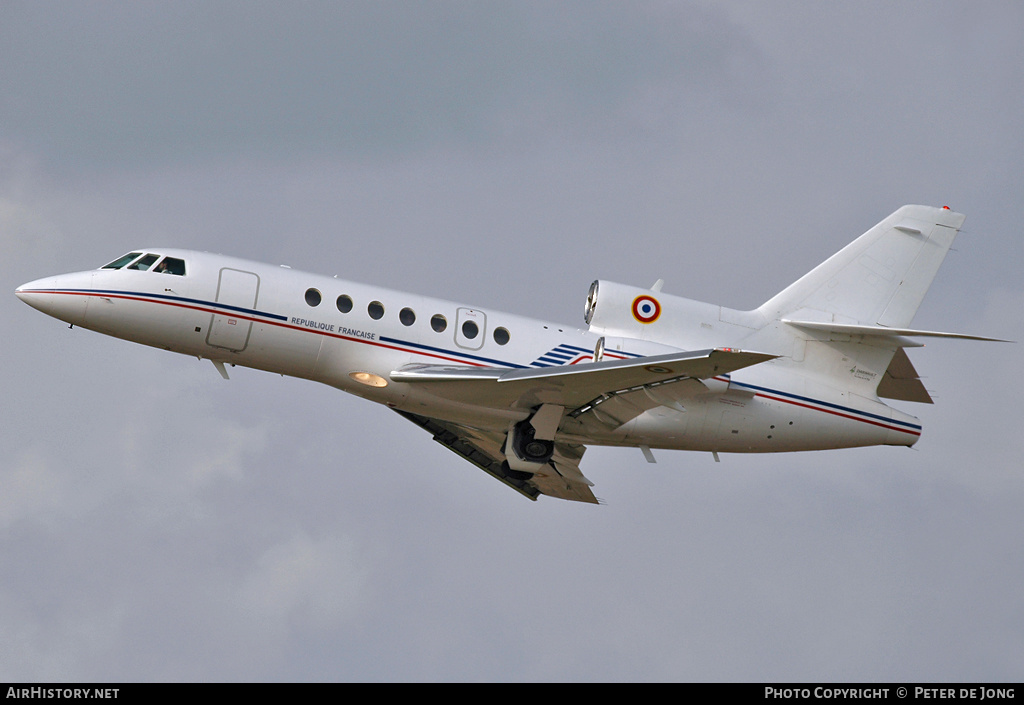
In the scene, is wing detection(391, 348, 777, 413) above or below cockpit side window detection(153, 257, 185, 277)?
below

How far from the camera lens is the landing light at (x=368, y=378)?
24.7m

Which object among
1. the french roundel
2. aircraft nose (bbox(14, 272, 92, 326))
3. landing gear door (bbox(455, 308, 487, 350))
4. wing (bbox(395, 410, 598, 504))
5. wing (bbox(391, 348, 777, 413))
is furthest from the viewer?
wing (bbox(395, 410, 598, 504))

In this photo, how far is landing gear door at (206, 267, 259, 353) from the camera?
24469mm

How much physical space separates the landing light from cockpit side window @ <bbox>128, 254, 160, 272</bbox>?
4396 mm

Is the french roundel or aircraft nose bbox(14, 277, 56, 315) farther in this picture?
the french roundel

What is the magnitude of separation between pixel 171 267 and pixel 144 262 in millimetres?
566

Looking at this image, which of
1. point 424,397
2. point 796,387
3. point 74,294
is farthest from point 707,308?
point 74,294

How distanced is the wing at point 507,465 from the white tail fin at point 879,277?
5.59 meters

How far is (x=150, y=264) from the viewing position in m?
24.7

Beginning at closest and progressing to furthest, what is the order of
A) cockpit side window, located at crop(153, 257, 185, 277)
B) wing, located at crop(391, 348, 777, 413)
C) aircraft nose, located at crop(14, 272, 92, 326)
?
wing, located at crop(391, 348, 777, 413), aircraft nose, located at crop(14, 272, 92, 326), cockpit side window, located at crop(153, 257, 185, 277)

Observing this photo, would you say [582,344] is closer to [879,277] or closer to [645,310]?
[645,310]

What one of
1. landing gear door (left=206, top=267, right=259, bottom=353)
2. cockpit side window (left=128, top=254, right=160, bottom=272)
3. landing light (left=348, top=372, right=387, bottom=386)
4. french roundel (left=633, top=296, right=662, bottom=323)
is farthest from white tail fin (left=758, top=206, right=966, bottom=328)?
cockpit side window (left=128, top=254, right=160, bottom=272)

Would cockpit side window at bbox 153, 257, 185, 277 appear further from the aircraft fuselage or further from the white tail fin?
the white tail fin

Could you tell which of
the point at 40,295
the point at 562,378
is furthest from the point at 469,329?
the point at 40,295
